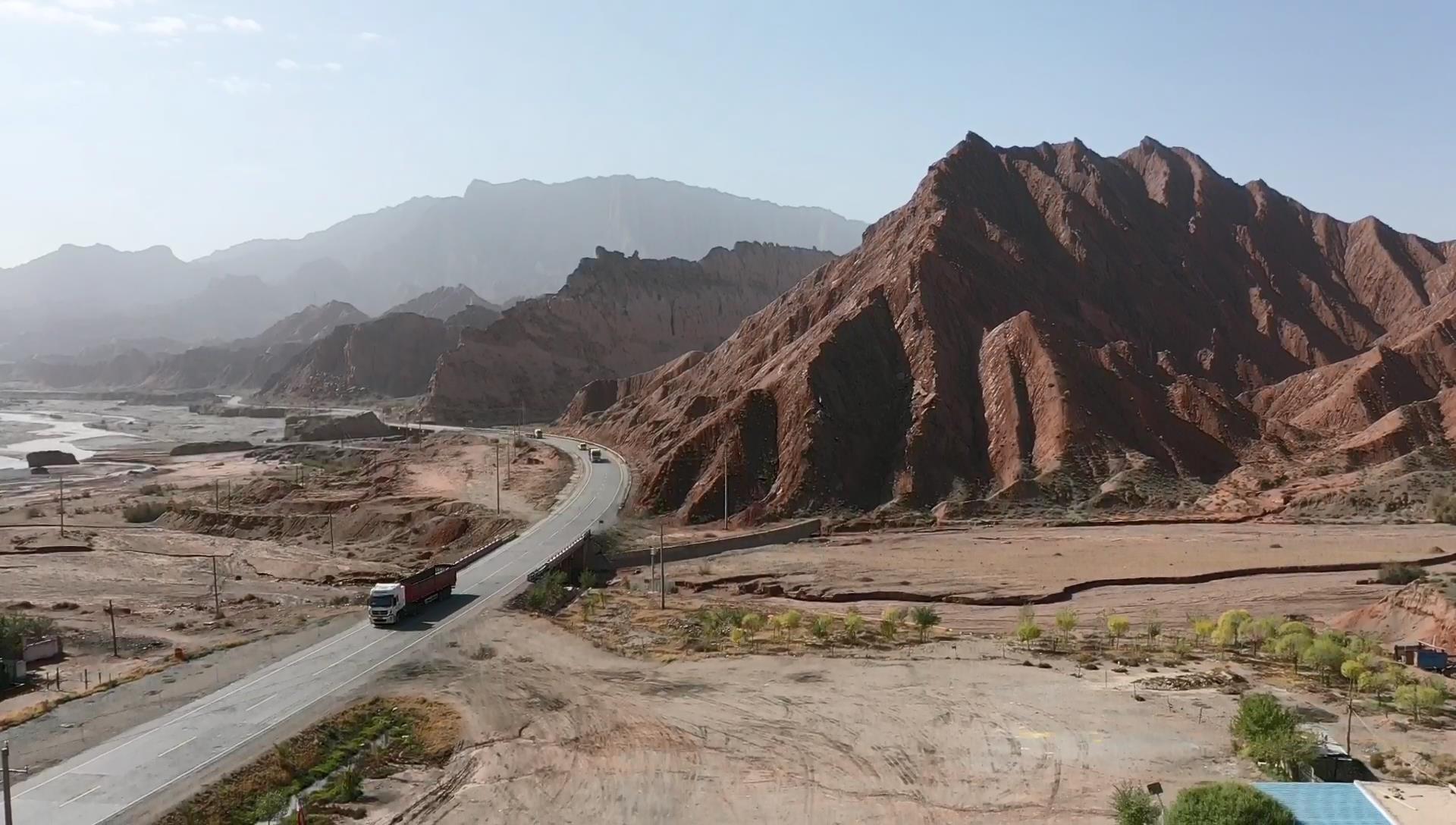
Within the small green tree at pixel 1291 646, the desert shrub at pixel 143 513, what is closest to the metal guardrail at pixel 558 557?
the small green tree at pixel 1291 646

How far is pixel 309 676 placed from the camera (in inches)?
1105

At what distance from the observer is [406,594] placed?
34.3 m

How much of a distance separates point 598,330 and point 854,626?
3989 inches

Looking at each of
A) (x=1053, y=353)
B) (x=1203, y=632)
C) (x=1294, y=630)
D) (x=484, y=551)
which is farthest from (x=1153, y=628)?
(x=1053, y=353)

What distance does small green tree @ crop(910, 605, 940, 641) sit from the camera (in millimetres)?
32062

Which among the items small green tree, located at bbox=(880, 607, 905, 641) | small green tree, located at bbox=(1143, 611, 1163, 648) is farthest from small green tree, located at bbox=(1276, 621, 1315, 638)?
small green tree, located at bbox=(880, 607, 905, 641)

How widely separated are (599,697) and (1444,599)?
23.8 metres

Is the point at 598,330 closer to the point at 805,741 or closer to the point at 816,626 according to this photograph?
the point at 816,626

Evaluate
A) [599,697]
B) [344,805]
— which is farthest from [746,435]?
[344,805]

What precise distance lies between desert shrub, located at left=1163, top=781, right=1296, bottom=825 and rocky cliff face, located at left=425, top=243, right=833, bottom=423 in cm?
10394

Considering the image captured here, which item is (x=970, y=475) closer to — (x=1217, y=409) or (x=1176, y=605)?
(x=1217, y=409)

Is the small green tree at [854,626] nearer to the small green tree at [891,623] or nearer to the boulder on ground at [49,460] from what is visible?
the small green tree at [891,623]

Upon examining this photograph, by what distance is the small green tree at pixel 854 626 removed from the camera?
105 ft

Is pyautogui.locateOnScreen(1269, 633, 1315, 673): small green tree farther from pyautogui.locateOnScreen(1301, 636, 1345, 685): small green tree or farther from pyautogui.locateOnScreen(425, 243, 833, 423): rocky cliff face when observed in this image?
pyautogui.locateOnScreen(425, 243, 833, 423): rocky cliff face
